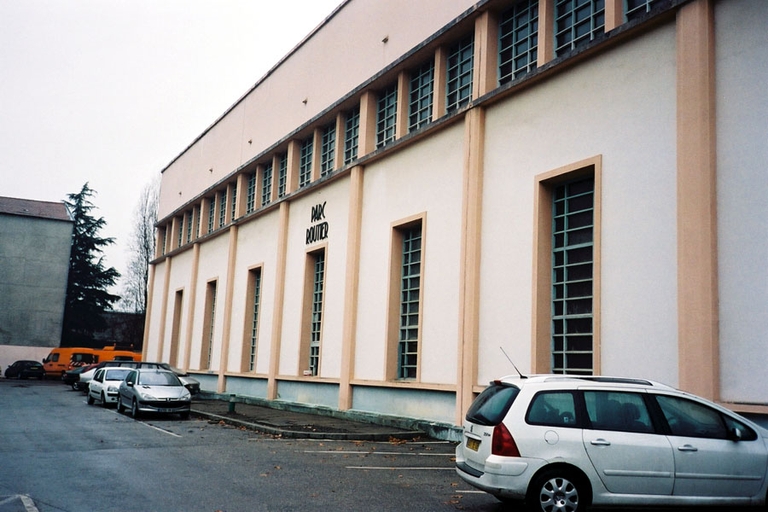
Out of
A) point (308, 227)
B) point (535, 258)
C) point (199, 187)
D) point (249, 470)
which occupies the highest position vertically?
point (199, 187)

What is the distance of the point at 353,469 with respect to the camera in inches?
452

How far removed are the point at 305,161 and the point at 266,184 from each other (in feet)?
13.0

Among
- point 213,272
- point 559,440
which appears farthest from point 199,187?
point 559,440

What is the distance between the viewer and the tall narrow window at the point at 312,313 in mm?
24047

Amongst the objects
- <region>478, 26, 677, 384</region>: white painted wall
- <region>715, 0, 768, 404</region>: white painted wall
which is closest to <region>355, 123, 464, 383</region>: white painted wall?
<region>478, 26, 677, 384</region>: white painted wall

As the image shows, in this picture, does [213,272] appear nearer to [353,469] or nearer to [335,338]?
[335,338]

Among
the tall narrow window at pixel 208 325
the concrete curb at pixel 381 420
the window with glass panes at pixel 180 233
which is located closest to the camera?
the concrete curb at pixel 381 420

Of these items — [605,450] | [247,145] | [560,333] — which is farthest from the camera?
[247,145]

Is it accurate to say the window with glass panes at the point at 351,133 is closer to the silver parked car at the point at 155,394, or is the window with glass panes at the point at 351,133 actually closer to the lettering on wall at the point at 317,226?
the lettering on wall at the point at 317,226

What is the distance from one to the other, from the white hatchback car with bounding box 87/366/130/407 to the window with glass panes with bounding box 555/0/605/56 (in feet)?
59.0

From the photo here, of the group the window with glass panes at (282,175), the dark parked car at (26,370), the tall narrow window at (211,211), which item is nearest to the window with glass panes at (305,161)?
the window with glass panes at (282,175)

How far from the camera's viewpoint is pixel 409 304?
19.2 m

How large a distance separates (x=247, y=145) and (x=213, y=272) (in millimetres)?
6336

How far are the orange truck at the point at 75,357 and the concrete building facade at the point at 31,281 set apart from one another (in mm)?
7326
